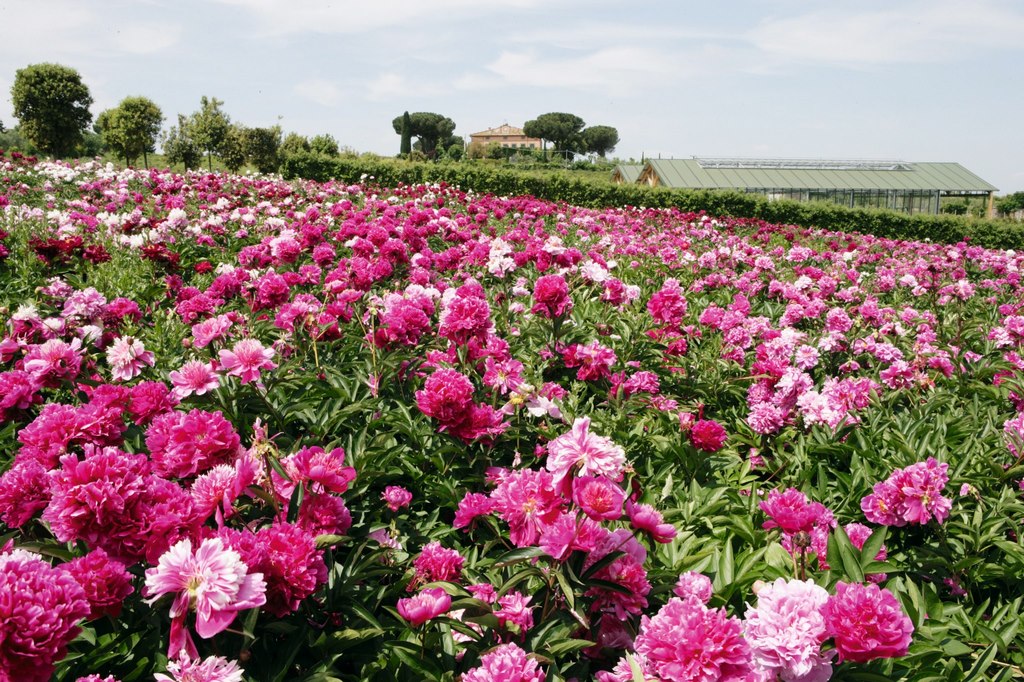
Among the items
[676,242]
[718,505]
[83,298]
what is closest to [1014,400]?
[718,505]

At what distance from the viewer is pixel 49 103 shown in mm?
35531

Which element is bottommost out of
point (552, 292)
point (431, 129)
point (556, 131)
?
point (552, 292)

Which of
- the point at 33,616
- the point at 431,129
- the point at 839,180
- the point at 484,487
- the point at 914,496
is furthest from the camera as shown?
the point at 431,129

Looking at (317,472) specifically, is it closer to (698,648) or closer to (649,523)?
(649,523)

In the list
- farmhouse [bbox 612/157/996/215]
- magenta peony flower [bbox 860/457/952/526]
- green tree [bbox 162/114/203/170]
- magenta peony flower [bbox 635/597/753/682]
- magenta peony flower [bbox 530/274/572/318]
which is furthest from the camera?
farmhouse [bbox 612/157/996/215]

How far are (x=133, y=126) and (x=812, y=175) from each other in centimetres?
4537

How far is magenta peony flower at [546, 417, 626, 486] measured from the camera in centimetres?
140

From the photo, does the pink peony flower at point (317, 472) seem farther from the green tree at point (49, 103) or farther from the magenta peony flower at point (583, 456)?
the green tree at point (49, 103)

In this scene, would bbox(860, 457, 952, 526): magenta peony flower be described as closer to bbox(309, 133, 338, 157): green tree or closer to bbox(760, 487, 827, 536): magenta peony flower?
bbox(760, 487, 827, 536): magenta peony flower

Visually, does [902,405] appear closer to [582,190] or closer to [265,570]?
[265,570]

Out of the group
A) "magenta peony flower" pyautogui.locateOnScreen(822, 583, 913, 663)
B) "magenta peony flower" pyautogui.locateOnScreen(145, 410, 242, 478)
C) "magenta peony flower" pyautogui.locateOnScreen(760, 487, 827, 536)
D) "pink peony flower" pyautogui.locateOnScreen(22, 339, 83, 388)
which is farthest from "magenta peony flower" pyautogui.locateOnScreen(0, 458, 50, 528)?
"magenta peony flower" pyautogui.locateOnScreen(760, 487, 827, 536)

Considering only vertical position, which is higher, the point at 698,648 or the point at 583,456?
the point at 583,456

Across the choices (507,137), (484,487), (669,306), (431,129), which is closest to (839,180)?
(669,306)

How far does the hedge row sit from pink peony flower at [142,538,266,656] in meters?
22.5
